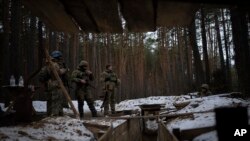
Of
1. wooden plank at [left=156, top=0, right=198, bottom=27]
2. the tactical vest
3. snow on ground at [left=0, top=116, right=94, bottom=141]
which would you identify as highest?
wooden plank at [left=156, top=0, right=198, bottom=27]

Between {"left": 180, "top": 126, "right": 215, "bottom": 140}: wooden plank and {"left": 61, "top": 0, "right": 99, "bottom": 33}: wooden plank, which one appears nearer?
{"left": 61, "top": 0, "right": 99, "bottom": 33}: wooden plank

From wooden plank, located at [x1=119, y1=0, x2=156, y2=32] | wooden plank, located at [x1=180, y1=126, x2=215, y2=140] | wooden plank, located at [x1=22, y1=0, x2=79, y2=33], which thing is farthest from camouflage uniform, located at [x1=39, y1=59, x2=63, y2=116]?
wooden plank, located at [x1=119, y1=0, x2=156, y2=32]

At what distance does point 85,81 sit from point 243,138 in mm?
9641

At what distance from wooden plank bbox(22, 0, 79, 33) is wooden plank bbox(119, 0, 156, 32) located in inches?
16.2

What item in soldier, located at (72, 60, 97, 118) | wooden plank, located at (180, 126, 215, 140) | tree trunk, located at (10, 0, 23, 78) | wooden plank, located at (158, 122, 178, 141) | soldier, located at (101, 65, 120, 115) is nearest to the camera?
wooden plank, located at (158, 122, 178, 141)

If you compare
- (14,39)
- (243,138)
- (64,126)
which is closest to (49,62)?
(64,126)

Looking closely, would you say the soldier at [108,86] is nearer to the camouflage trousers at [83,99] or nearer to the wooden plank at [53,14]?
the camouflage trousers at [83,99]

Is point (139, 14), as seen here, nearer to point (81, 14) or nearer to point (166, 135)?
point (81, 14)

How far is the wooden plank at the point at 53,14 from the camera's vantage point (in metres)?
2.07

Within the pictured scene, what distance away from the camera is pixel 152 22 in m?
2.42

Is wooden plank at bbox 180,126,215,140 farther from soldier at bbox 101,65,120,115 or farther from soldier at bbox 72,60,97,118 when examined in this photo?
soldier at bbox 101,65,120,115

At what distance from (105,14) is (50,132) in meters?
4.09

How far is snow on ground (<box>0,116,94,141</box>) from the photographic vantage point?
4.95m

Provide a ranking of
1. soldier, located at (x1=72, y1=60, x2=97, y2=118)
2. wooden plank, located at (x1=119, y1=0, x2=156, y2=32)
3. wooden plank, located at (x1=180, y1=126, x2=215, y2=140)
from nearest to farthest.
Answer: wooden plank, located at (x1=119, y1=0, x2=156, y2=32) → wooden plank, located at (x1=180, y1=126, x2=215, y2=140) → soldier, located at (x1=72, y1=60, x2=97, y2=118)
